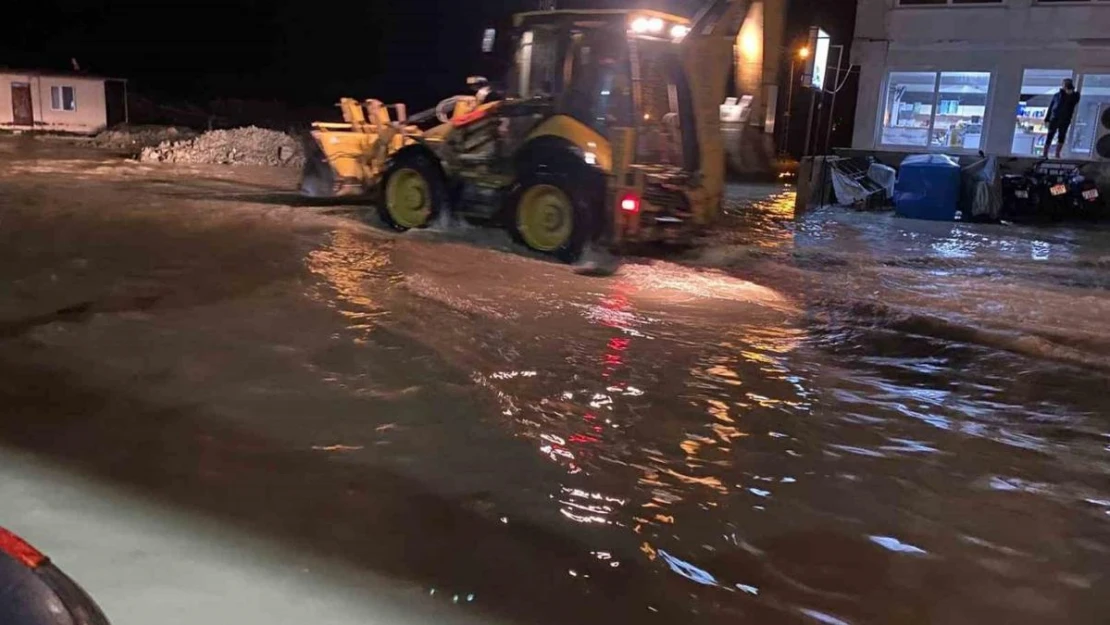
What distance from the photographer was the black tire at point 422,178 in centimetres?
1101

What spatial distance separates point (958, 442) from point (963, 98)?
61.6 feet

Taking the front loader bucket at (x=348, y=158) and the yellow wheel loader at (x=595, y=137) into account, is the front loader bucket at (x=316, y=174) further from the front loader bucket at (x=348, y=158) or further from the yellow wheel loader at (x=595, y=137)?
the yellow wheel loader at (x=595, y=137)

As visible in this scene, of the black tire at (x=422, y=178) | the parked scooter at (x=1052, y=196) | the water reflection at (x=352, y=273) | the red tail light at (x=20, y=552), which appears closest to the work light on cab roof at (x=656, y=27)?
the black tire at (x=422, y=178)

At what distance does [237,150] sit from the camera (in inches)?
815

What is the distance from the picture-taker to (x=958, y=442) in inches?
200

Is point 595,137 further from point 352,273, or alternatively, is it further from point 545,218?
point 352,273

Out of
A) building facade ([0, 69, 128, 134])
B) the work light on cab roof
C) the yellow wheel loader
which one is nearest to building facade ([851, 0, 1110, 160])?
the yellow wheel loader

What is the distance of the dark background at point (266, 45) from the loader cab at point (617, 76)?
105ft

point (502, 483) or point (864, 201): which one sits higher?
point (864, 201)

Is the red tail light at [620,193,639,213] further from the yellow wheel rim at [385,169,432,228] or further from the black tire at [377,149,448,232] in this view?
the yellow wheel rim at [385,169,432,228]


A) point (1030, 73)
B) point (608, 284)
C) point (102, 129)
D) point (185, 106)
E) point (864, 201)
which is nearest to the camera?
point (608, 284)

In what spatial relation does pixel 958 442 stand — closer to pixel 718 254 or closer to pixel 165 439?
pixel 165 439

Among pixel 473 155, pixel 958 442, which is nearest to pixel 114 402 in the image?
pixel 958 442

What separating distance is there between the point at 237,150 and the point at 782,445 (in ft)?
61.6
